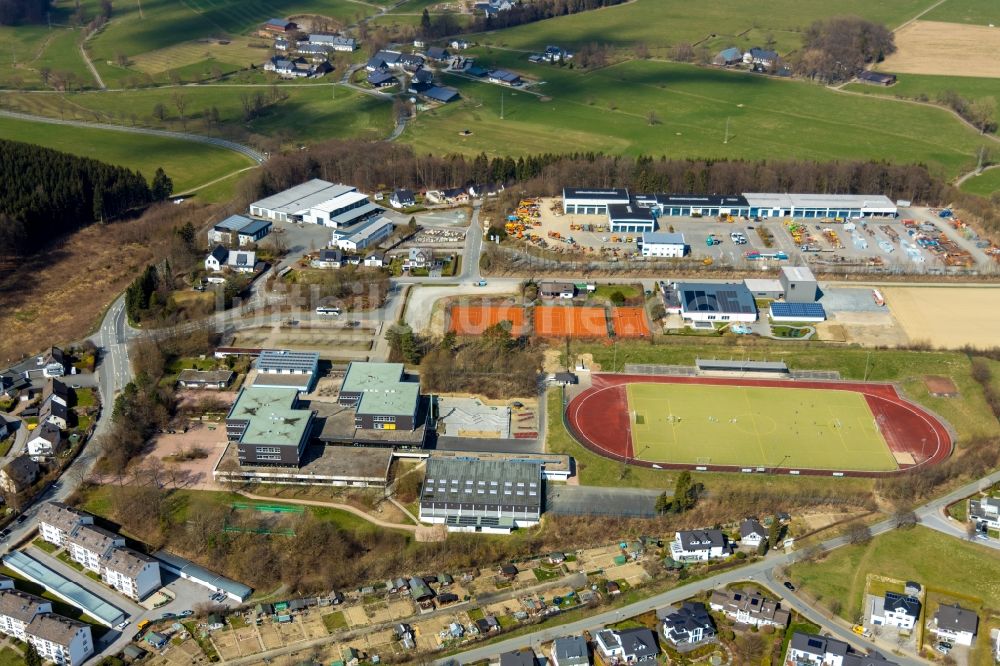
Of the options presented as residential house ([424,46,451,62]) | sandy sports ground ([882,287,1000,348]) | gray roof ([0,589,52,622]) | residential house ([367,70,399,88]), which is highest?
residential house ([424,46,451,62])

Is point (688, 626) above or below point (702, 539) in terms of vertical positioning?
below

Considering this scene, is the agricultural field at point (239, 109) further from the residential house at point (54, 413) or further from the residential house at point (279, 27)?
the residential house at point (54, 413)

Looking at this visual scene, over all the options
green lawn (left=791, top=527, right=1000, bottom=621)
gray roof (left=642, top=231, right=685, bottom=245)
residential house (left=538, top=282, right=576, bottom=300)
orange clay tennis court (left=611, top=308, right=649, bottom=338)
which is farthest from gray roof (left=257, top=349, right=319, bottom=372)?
green lawn (left=791, top=527, right=1000, bottom=621)

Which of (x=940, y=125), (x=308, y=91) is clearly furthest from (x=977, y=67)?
(x=308, y=91)

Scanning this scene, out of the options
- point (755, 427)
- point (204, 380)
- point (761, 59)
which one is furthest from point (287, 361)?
point (761, 59)

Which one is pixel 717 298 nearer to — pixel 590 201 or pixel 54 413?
pixel 590 201

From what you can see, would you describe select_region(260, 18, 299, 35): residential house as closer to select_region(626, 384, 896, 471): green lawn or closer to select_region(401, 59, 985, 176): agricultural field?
select_region(401, 59, 985, 176): agricultural field
